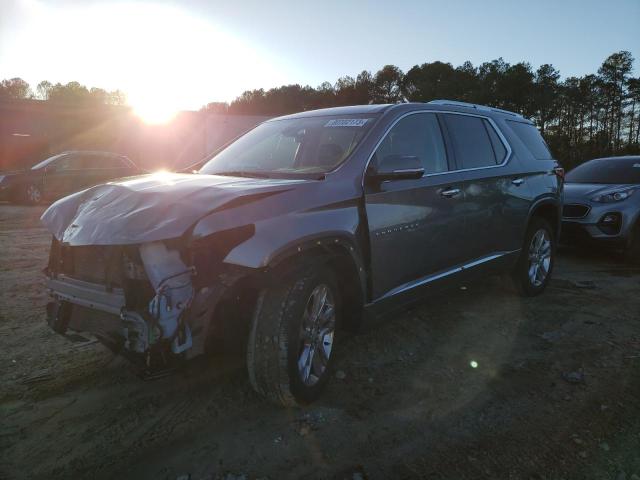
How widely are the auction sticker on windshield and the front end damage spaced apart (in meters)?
1.52

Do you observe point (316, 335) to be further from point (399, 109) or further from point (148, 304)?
point (399, 109)

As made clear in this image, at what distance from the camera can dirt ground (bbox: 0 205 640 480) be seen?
7.91 feet

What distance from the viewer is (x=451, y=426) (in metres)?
2.74

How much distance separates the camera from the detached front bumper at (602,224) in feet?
22.7

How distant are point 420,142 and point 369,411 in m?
2.06

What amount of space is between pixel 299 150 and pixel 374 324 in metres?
1.46

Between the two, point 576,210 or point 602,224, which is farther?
point 576,210

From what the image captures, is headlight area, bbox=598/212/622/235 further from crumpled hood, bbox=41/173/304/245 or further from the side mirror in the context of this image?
crumpled hood, bbox=41/173/304/245

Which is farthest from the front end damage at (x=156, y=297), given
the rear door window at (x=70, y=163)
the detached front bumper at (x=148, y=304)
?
the rear door window at (x=70, y=163)

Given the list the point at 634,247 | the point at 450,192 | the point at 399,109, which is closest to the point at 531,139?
the point at 450,192

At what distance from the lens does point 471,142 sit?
4352 millimetres

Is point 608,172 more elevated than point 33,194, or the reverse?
point 608,172

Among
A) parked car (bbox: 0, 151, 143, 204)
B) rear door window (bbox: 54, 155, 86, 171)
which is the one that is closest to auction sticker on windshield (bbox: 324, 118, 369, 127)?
parked car (bbox: 0, 151, 143, 204)

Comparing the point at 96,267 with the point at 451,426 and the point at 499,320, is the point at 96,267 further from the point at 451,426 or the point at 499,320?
the point at 499,320
